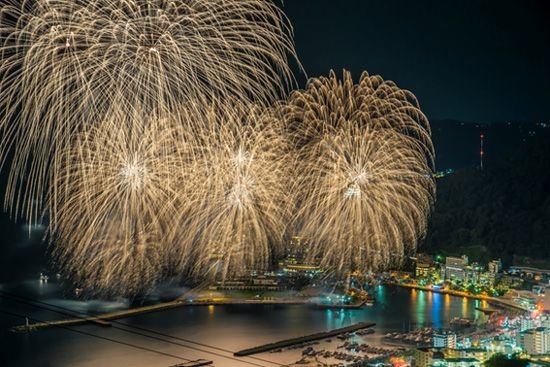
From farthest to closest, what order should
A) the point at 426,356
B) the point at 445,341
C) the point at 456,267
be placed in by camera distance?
the point at 456,267
the point at 445,341
the point at 426,356

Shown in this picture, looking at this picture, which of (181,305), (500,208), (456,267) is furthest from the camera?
(500,208)

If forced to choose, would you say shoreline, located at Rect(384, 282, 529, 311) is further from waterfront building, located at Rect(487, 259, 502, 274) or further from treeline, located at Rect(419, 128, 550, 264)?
treeline, located at Rect(419, 128, 550, 264)

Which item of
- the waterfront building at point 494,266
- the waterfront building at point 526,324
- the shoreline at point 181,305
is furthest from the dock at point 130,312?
the waterfront building at point 494,266

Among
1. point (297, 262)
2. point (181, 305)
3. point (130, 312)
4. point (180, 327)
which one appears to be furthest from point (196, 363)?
point (297, 262)

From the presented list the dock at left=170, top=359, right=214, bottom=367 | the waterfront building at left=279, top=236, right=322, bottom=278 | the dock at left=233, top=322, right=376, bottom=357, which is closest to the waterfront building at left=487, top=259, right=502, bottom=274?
the waterfront building at left=279, top=236, right=322, bottom=278

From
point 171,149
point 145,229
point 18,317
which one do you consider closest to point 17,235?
A: point 18,317

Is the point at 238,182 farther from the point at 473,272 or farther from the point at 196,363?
the point at 473,272
